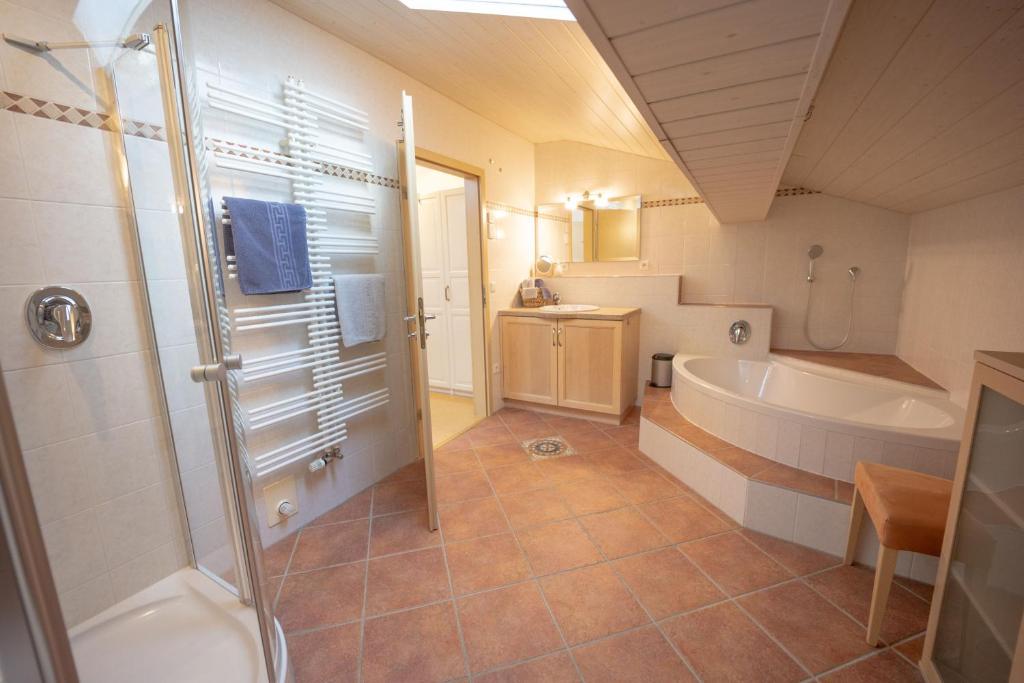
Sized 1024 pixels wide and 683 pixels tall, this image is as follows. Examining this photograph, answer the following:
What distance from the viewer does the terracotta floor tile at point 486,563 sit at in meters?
1.70

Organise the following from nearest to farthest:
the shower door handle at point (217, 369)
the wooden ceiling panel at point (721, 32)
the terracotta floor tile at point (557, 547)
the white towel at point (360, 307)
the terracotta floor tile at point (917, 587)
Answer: the wooden ceiling panel at point (721, 32), the shower door handle at point (217, 369), the terracotta floor tile at point (917, 587), the terracotta floor tile at point (557, 547), the white towel at point (360, 307)

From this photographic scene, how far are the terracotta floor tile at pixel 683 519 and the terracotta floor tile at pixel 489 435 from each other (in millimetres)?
1185

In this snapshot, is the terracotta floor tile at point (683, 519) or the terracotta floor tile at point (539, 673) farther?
the terracotta floor tile at point (683, 519)

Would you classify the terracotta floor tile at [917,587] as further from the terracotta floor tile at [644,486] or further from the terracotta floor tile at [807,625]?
the terracotta floor tile at [644,486]

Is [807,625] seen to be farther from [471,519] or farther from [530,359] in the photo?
[530,359]

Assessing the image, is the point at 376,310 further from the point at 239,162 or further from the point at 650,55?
the point at 650,55

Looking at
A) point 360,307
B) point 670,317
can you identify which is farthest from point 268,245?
point 670,317

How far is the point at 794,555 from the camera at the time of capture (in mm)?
1814

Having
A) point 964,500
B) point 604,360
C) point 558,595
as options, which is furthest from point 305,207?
point 964,500

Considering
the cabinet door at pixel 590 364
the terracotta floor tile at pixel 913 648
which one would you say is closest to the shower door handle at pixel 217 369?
the terracotta floor tile at pixel 913 648

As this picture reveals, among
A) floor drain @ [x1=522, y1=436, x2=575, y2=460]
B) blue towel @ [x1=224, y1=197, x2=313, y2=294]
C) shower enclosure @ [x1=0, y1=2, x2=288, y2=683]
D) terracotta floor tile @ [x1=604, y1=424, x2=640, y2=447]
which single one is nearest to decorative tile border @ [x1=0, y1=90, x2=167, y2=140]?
shower enclosure @ [x1=0, y1=2, x2=288, y2=683]

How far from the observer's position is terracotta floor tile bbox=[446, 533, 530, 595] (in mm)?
1696

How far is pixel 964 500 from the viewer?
1.16m

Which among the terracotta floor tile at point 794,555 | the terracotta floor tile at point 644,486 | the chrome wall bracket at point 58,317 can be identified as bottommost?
the terracotta floor tile at point 794,555
